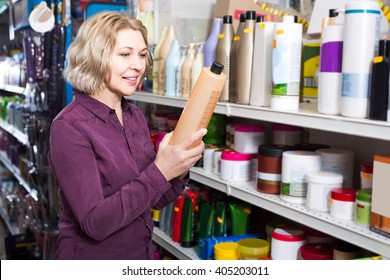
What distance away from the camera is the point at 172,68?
2.70m

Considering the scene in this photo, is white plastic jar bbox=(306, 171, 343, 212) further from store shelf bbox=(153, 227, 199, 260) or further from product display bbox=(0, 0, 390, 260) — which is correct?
store shelf bbox=(153, 227, 199, 260)

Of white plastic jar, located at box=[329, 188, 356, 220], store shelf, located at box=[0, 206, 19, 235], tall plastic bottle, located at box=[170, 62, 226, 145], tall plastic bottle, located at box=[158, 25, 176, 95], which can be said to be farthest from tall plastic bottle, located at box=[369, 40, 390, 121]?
store shelf, located at box=[0, 206, 19, 235]

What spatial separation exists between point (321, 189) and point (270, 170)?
0.99 feet

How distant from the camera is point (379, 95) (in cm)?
148

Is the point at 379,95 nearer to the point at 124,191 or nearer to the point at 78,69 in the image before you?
the point at 124,191

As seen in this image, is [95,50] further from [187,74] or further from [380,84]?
[187,74]

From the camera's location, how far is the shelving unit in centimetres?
148

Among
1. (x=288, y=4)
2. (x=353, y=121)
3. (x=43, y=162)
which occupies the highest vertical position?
(x=288, y=4)

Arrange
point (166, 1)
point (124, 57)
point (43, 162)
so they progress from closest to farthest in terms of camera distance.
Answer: point (124, 57) < point (166, 1) < point (43, 162)

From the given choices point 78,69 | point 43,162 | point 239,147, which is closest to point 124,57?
point 78,69

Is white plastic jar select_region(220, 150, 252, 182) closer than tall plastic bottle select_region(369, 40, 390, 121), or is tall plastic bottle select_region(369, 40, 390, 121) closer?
tall plastic bottle select_region(369, 40, 390, 121)

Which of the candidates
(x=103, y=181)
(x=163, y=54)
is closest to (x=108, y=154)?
(x=103, y=181)

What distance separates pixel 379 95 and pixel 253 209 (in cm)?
112

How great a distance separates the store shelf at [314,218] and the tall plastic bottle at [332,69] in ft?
1.16
